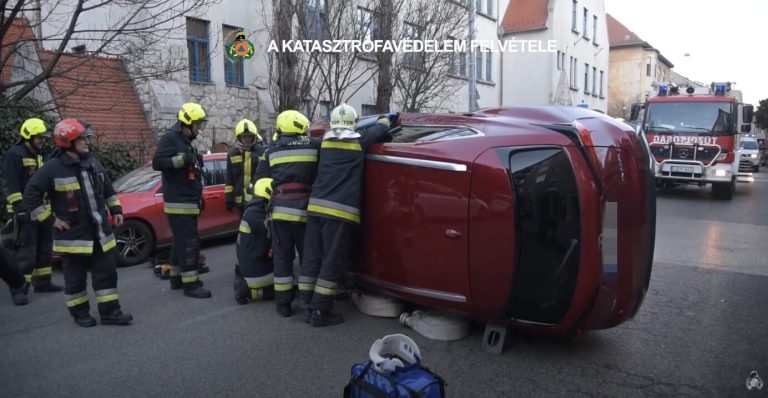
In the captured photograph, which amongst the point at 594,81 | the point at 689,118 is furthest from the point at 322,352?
the point at 594,81

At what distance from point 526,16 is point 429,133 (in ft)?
99.4

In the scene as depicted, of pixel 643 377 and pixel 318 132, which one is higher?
pixel 318 132

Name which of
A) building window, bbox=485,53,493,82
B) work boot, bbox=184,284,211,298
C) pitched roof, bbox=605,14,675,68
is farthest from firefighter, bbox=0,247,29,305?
pitched roof, bbox=605,14,675,68

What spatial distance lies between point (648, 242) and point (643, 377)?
89 cm

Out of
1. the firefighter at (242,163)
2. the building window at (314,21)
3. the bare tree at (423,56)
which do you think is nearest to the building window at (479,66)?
the bare tree at (423,56)

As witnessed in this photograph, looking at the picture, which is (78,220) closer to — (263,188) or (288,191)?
(263,188)

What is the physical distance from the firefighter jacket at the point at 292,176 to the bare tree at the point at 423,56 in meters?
11.9

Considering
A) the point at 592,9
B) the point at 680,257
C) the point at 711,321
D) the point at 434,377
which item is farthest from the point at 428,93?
the point at 592,9

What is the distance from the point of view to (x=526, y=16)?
32031 millimetres

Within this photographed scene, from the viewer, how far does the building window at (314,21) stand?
14078 mm

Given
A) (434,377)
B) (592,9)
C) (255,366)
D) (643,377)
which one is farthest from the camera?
(592,9)

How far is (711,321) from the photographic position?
4.79 m

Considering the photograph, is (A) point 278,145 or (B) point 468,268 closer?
(B) point 468,268

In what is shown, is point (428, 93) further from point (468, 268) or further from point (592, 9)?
point (592, 9)
